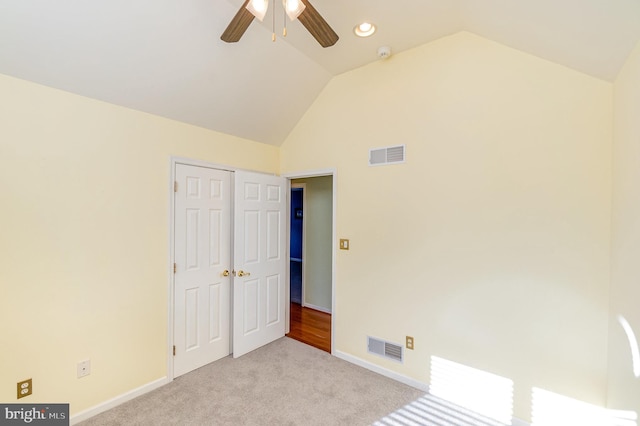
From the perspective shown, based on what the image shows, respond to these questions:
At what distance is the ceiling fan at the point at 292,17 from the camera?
1.34 m

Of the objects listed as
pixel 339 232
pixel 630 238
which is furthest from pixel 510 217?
pixel 339 232

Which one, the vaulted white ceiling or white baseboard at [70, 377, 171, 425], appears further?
white baseboard at [70, 377, 171, 425]

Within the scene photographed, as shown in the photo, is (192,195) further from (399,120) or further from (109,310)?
(399,120)

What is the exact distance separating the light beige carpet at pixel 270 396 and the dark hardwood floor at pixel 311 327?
18.0 inches

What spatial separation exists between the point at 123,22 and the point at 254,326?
2.95 metres

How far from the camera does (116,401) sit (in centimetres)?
218

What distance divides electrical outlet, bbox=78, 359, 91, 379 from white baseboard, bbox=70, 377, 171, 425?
0.27 metres

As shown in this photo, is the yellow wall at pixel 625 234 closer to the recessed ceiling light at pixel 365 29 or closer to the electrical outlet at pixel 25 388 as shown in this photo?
the recessed ceiling light at pixel 365 29

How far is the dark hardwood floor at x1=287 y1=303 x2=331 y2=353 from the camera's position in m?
3.39

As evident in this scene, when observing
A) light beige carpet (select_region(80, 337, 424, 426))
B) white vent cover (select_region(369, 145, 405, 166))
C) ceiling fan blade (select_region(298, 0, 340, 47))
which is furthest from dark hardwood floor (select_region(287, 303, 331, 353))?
ceiling fan blade (select_region(298, 0, 340, 47))

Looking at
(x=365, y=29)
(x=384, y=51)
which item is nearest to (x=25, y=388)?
(x=365, y=29)

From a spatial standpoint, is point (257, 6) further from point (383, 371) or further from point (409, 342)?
point (383, 371)

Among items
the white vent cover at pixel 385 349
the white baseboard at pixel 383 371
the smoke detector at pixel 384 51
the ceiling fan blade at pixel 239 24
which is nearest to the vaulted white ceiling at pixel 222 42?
the smoke detector at pixel 384 51

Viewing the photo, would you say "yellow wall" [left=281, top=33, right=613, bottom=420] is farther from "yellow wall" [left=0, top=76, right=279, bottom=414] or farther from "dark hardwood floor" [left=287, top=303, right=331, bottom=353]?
"yellow wall" [left=0, top=76, right=279, bottom=414]
